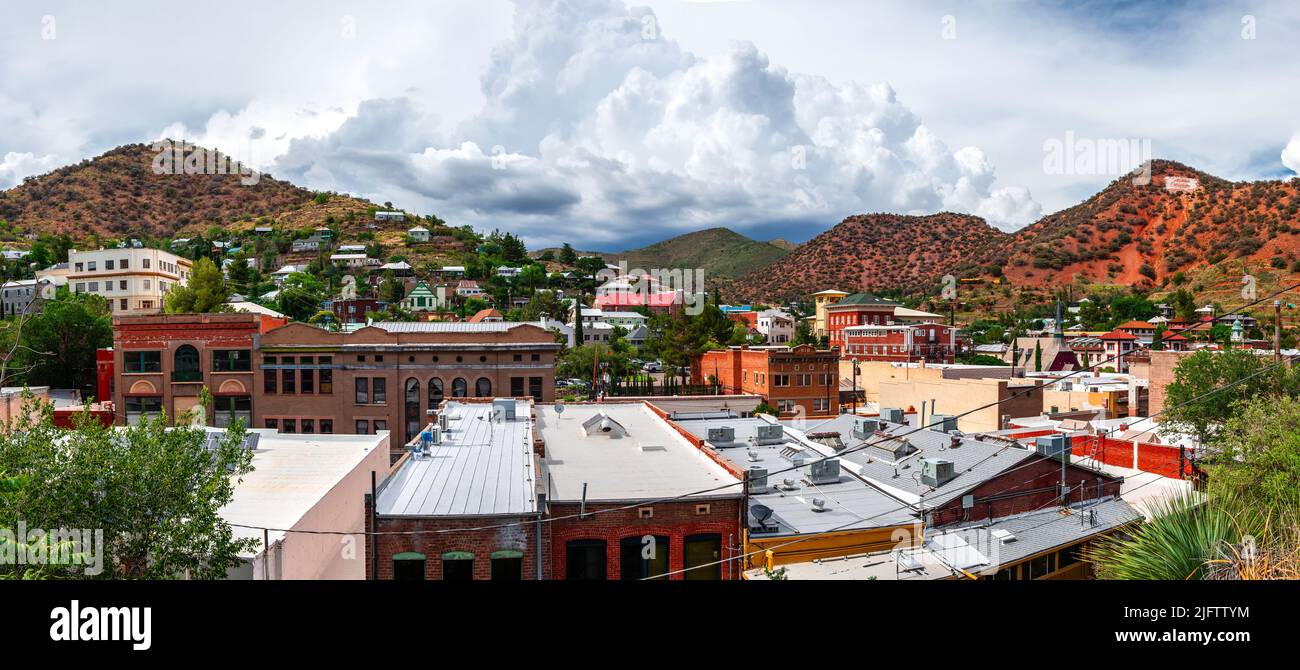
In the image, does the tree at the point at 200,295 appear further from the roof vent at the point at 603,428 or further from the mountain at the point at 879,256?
the mountain at the point at 879,256

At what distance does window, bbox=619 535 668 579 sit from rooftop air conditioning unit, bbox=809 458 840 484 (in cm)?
587

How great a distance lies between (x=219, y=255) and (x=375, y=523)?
14545 cm

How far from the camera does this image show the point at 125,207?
181 meters

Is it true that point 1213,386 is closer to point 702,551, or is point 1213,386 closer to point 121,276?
point 702,551

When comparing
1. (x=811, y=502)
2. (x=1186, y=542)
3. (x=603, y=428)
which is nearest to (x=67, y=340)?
(x=603, y=428)

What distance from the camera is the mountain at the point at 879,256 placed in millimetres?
155625

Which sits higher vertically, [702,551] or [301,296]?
[301,296]

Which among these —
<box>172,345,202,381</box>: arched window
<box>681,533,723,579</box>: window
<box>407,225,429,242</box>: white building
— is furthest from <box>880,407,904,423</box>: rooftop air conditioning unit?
<box>407,225,429,242</box>: white building

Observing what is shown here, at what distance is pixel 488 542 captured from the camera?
12562 mm

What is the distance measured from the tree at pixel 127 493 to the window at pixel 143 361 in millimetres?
34928

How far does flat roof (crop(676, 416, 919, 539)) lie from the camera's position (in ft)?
50.1

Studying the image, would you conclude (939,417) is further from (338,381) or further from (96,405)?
(96,405)

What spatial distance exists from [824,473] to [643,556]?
22.1ft

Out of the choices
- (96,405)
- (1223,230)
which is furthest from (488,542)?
(1223,230)
